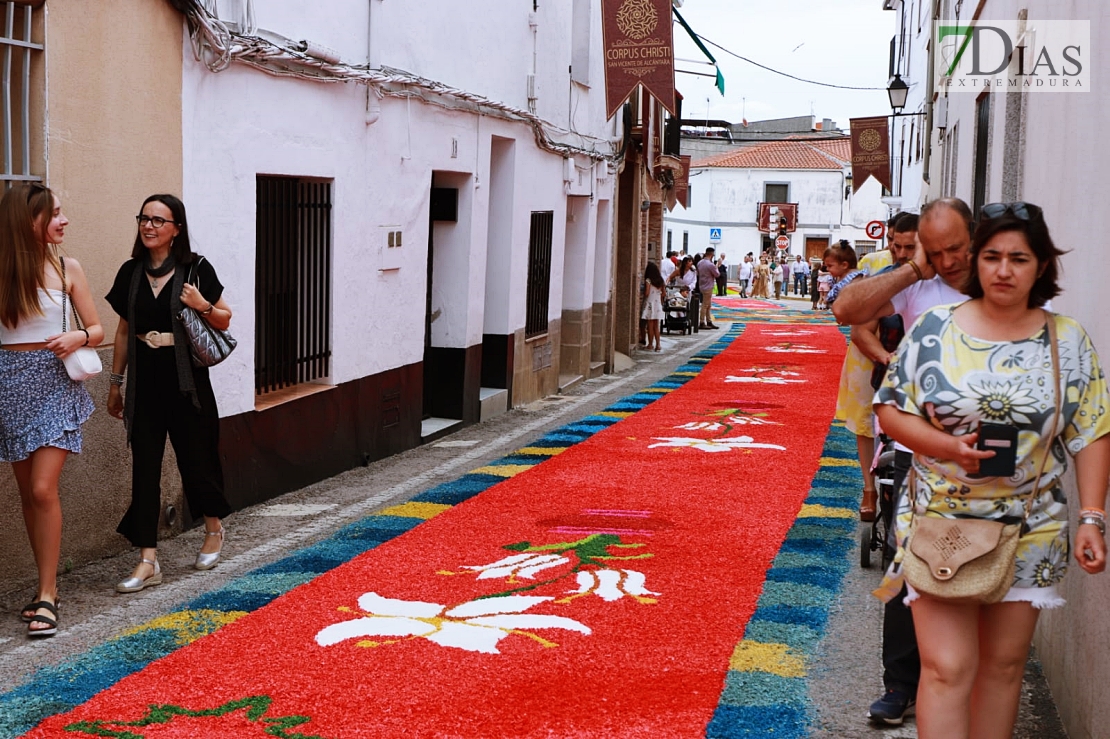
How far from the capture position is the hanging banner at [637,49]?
16547 millimetres

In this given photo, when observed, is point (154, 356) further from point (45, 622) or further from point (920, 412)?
point (920, 412)

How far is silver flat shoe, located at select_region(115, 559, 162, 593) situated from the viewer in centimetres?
645

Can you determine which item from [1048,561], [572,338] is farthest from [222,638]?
[572,338]

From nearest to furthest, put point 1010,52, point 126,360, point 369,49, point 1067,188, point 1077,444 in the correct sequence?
point 1077,444 → point 1067,188 → point 126,360 → point 1010,52 → point 369,49

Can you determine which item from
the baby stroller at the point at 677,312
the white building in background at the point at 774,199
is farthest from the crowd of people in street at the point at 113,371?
the white building in background at the point at 774,199

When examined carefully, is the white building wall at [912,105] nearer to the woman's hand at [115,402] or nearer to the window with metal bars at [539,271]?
the window with metal bars at [539,271]

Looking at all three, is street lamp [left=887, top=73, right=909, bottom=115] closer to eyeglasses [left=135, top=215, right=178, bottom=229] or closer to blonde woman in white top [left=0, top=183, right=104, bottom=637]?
eyeglasses [left=135, top=215, right=178, bottom=229]

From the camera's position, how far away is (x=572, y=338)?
18.5 m

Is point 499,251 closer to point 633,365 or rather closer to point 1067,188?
point 633,365

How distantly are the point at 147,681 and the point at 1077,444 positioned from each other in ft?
11.4

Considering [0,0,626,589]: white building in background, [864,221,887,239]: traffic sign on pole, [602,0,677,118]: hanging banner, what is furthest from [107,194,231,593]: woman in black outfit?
[864,221,887,239]: traffic sign on pole

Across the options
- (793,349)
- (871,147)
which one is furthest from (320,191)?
(871,147)

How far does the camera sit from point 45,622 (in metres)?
5.76

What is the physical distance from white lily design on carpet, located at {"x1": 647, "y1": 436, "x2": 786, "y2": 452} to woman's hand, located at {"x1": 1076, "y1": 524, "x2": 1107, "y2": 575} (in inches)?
294
